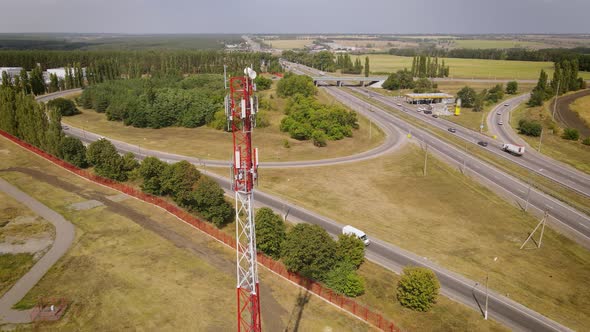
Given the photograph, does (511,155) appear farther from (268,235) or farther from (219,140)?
(219,140)

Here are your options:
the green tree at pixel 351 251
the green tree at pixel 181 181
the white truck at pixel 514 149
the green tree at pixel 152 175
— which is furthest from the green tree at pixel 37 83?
the white truck at pixel 514 149

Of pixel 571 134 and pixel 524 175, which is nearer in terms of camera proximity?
pixel 524 175

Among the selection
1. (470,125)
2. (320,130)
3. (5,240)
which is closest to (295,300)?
(5,240)

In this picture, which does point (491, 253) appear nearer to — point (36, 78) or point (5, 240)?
point (5, 240)

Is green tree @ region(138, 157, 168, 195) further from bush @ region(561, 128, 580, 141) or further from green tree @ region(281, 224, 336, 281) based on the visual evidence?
bush @ region(561, 128, 580, 141)

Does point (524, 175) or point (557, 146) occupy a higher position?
point (557, 146)

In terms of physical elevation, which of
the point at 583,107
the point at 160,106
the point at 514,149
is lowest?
the point at 514,149

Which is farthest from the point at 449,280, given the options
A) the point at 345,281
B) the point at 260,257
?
the point at 260,257
